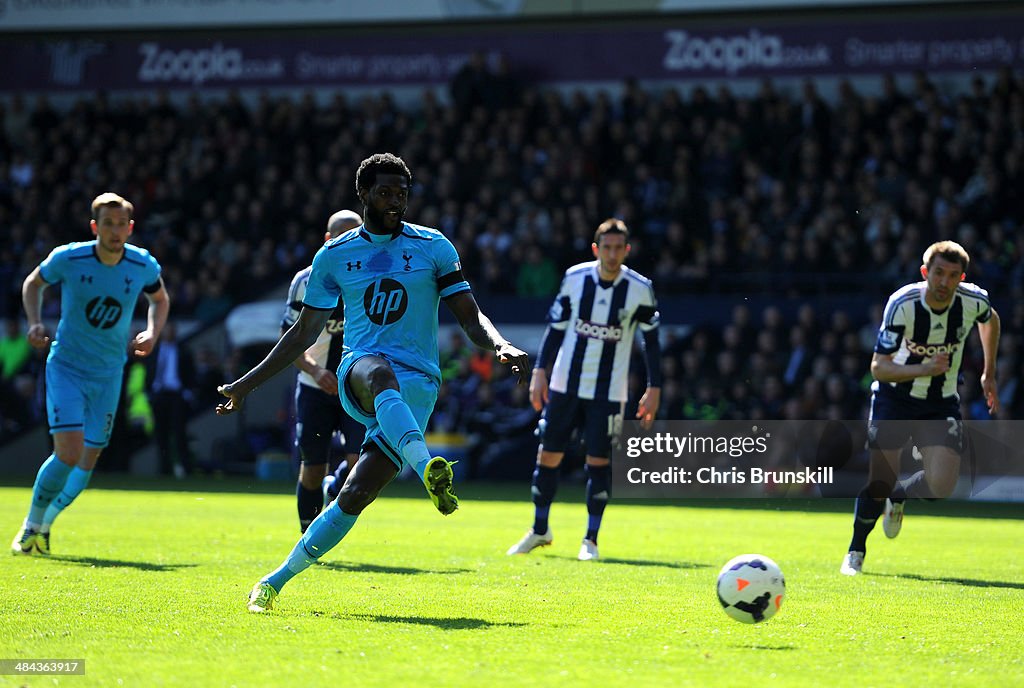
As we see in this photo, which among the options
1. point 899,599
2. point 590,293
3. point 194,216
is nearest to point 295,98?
point 194,216

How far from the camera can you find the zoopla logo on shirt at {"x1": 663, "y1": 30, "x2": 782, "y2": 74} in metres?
25.9

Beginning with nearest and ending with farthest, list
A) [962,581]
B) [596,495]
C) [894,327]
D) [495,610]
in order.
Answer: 1. [495,610]
2. [962,581]
3. [894,327]
4. [596,495]

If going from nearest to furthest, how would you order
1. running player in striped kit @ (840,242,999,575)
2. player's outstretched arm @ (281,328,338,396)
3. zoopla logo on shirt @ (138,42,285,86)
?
running player in striped kit @ (840,242,999,575) < player's outstretched arm @ (281,328,338,396) < zoopla logo on shirt @ (138,42,285,86)

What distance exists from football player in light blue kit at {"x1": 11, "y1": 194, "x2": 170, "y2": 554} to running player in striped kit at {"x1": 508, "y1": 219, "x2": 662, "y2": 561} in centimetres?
310

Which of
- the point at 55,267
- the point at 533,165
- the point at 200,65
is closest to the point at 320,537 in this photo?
the point at 55,267

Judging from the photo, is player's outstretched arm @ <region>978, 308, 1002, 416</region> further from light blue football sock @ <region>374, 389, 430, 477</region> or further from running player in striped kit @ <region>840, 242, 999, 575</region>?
light blue football sock @ <region>374, 389, 430, 477</region>

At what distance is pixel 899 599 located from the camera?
8.14m

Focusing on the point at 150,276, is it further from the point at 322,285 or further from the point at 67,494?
the point at 322,285

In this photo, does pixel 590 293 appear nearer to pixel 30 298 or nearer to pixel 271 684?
pixel 30 298

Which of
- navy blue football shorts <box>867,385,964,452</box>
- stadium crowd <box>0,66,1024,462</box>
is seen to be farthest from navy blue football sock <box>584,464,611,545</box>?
stadium crowd <box>0,66,1024,462</box>

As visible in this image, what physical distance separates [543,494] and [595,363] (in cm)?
109

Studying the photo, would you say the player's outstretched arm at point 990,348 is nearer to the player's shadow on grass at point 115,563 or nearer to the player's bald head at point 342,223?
the player's bald head at point 342,223

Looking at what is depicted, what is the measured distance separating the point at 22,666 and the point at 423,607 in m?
2.39

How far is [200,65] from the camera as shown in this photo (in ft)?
95.7
